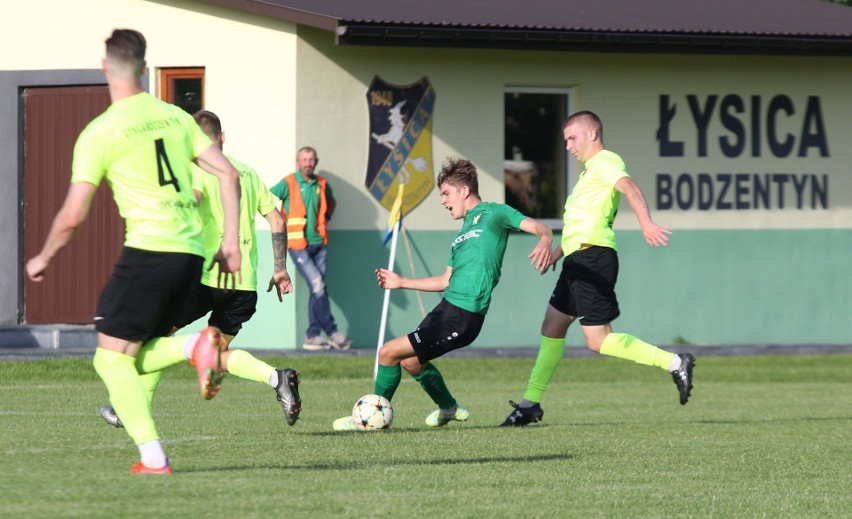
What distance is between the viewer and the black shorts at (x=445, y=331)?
404 inches

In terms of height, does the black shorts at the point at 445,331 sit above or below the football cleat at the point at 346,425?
above

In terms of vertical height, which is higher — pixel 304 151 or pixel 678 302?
pixel 304 151

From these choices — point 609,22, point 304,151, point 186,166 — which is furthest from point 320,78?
point 186,166

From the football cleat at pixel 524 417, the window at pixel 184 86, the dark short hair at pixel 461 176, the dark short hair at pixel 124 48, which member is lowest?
the football cleat at pixel 524 417

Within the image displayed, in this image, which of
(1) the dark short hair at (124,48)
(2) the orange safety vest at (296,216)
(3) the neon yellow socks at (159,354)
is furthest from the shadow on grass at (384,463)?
(2) the orange safety vest at (296,216)

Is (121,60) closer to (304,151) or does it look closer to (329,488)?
(329,488)

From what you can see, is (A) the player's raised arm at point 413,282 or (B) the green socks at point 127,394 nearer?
(B) the green socks at point 127,394

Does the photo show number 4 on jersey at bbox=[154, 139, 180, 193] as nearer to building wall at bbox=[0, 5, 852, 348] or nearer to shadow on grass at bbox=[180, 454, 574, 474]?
shadow on grass at bbox=[180, 454, 574, 474]

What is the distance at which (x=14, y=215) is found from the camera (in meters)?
18.9

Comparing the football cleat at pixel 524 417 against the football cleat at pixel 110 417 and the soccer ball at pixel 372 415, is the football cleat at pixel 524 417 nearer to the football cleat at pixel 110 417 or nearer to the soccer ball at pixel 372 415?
the soccer ball at pixel 372 415

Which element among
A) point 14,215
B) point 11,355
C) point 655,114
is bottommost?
point 11,355

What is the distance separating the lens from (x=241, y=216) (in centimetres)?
1009

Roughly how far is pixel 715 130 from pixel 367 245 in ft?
16.3

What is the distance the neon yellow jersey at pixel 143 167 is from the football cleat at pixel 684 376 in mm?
4242
